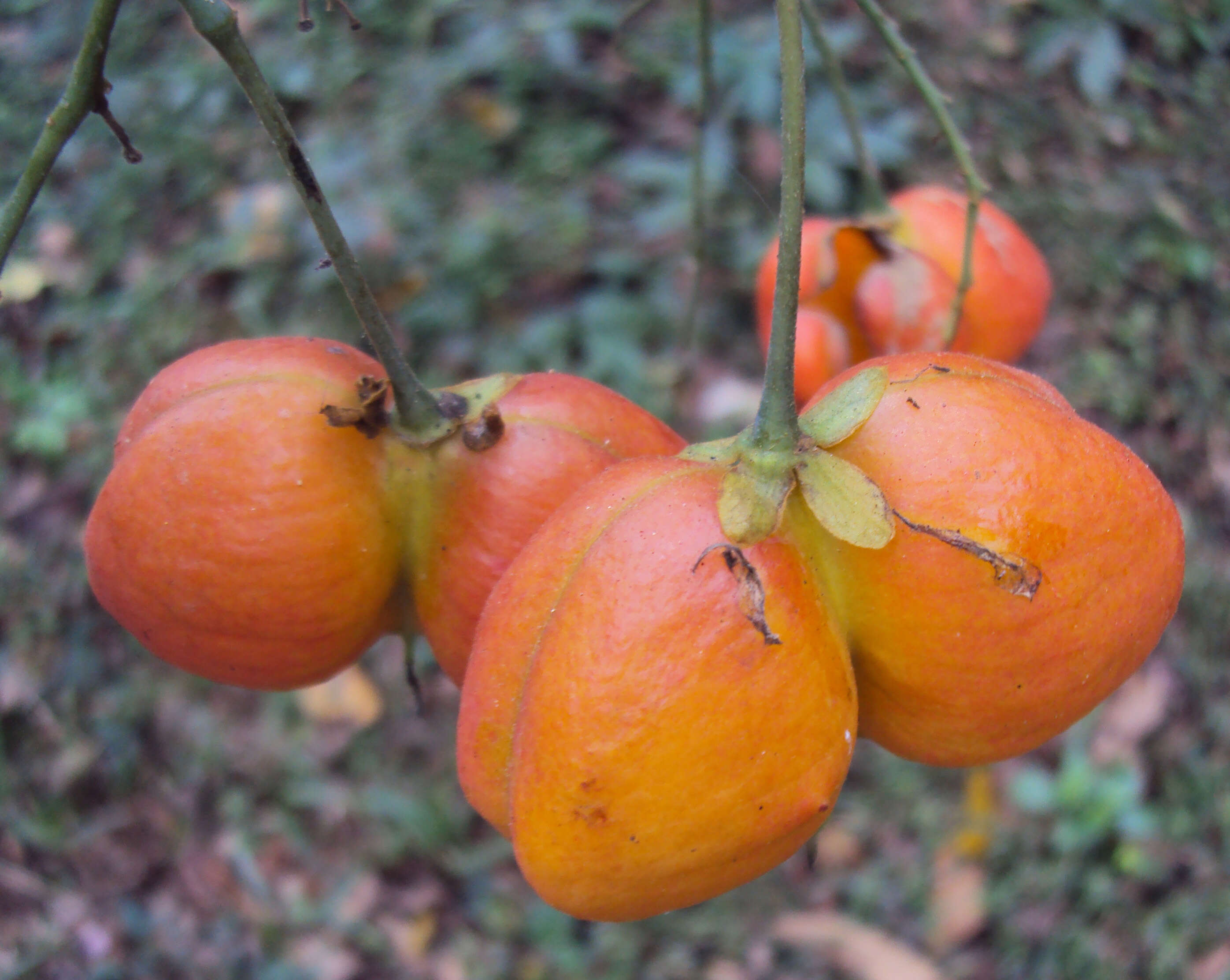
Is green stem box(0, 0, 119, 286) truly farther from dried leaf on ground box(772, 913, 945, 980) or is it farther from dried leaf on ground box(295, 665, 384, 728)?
dried leaf on ground box(772, 913, 945, 980)

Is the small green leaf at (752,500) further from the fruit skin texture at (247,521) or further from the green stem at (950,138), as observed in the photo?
the green stem at (950,138)

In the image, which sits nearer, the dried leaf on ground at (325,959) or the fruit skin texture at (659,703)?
the fruit skin texture at (659,703)

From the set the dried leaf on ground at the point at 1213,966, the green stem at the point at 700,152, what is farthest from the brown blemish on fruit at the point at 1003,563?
the dried leaf on ground at the point at 1213,966

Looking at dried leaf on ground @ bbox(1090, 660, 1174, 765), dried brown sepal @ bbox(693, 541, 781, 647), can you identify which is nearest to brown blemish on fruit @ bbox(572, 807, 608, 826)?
dried brown sepal @ bbox(693, 541, 781, 647)

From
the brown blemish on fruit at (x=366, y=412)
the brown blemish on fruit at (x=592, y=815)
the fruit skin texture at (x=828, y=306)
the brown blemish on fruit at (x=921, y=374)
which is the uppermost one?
the brown blemish on fruit at (x=921, y=374)

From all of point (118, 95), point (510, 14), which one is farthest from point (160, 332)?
point (510, 14)

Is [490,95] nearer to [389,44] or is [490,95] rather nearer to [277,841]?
[389,44]
